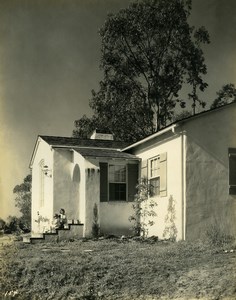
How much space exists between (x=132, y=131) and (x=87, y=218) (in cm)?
1441

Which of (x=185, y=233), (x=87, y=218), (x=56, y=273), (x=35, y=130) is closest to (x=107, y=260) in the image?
(x=56, y=273)

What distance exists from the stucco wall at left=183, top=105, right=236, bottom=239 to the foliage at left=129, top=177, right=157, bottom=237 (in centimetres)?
211

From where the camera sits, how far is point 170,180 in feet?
48.7

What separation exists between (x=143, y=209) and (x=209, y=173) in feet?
11.0

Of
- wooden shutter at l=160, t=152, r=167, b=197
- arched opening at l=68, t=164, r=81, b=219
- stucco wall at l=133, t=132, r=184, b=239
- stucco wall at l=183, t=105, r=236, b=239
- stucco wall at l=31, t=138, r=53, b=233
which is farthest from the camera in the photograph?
stucco wall at l=31, t=138, r=53, b=233

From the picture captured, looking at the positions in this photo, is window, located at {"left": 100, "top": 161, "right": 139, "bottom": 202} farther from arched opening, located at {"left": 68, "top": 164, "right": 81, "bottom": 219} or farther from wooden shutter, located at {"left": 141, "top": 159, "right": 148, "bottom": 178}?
arched opening, located at {"left": 68, "top": 164, "right": 81, "bottom": 219}

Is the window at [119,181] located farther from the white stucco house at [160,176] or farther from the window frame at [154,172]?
the window frame at [154,172]

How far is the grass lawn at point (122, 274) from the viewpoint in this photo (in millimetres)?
8422

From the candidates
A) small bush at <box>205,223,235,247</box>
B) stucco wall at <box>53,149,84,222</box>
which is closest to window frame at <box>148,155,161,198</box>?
small bush at <box>205,223,235,247</box>

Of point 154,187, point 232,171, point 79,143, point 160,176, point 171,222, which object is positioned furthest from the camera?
point 79,143

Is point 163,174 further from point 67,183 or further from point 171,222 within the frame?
point 67,183

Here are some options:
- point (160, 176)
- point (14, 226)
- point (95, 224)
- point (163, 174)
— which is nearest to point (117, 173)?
point (95, 224)

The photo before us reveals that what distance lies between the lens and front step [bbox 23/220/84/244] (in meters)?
15.8

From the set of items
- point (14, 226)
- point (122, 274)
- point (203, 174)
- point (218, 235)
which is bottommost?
point (14, 226)
